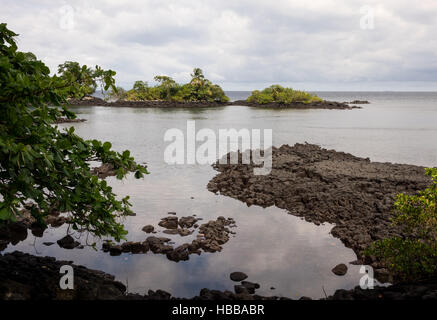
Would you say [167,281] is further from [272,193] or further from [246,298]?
[272,193]

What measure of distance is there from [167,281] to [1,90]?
19.9 ft

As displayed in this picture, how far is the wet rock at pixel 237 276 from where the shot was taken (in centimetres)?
A: 899

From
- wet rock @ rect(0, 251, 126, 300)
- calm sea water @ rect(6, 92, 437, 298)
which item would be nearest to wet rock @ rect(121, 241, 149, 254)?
calm sea water @ rect(6, 92, 437, 298)

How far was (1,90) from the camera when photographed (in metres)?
4.45

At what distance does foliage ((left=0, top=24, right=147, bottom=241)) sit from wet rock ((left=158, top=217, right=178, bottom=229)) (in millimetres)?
5711

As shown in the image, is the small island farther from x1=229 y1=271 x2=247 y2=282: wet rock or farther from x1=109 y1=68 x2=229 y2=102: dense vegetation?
x1=229 y1=271 x2=247 y2=282: wet rock

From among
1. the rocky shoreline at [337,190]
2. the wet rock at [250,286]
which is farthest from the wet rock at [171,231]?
the rocky shoreline at [337,190]

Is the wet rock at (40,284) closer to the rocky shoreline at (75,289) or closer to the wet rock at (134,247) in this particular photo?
the rocky shoreline at (75,289)

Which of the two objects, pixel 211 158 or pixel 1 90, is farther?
pixel 211 158

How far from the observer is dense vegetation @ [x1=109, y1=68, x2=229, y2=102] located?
99375mm

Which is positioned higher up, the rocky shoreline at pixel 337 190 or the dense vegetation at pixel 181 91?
the dense vegetation at pixel 181 91

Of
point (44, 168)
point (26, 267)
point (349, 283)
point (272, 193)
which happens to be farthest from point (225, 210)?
point (44, 168)

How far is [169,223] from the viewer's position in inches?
481

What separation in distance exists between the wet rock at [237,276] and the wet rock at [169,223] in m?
3.54
